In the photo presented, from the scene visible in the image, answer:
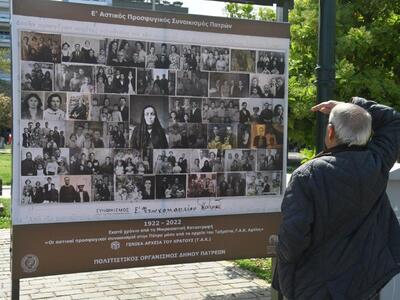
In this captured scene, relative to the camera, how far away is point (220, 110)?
14.9 feet

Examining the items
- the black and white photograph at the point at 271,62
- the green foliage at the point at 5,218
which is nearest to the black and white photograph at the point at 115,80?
the black and white photograph at the point at 271,62

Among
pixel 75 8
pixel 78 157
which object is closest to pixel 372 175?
pixel 78 157

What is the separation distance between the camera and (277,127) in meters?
4.82

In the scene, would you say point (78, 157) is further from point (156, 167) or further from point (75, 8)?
point (75, 8)

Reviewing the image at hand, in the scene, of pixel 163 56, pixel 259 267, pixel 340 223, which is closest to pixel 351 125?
pixel 340 223

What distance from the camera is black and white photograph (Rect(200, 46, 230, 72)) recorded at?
443 centimetres

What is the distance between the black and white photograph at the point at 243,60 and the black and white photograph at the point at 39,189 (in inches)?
66.9

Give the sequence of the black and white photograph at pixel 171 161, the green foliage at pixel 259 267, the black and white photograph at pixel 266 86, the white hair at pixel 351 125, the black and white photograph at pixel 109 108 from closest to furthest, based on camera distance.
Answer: the white hair at pixel 351 125 → the black and white photograph at pixel 109 108 → the black and white photograph at pixel 171 161 → the black and white photograph at pixel 266 86 → the green foliage at pixel 259 267

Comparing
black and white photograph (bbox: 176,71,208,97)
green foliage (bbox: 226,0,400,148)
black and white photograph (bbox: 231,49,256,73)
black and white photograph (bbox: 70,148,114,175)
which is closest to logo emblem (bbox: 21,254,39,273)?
black and white photograph (bbox: 70,148,114,175)

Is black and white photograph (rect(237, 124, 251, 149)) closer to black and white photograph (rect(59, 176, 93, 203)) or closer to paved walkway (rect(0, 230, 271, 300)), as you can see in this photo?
black and white photograph (rect(59, 176, 93, 203))

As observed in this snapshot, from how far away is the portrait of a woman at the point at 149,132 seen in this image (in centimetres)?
424

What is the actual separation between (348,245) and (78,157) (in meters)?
2.08

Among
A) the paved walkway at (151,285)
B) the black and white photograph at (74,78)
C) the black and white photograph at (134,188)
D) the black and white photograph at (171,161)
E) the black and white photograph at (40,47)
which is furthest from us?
the paved walkway at (151,285)

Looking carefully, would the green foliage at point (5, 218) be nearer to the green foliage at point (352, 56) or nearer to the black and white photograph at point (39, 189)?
the green foliage at point (352, 56)
